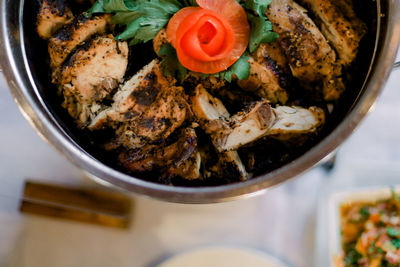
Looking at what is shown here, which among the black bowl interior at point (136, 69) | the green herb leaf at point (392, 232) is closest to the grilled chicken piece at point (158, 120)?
the black bowl interior at point (136, 69)

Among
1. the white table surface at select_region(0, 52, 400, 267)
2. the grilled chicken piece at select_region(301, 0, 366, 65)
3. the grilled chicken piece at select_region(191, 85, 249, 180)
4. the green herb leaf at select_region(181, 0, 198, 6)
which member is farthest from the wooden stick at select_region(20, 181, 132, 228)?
the grilled chicken piece at select_region(301, 0, 366, 65)

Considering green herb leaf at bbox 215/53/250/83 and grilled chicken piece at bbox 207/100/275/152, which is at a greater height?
green herb leaf at bbox 215/53/250/83

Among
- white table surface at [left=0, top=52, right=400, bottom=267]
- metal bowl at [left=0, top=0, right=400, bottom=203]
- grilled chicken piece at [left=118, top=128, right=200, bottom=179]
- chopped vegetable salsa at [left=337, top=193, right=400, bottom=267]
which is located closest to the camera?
metal bowl at [left=0, top=0, right=400, bottom=203]

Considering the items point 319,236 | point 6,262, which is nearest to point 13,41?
point 6,262

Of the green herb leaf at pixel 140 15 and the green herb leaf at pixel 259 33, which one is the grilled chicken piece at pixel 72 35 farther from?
the green herb leaf at pixel 259 33

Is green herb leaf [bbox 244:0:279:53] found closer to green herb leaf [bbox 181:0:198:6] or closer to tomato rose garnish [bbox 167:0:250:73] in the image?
tomato rose garnish [bbox 167:0:250:73]

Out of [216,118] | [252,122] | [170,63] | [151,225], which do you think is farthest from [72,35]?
[151,225]
